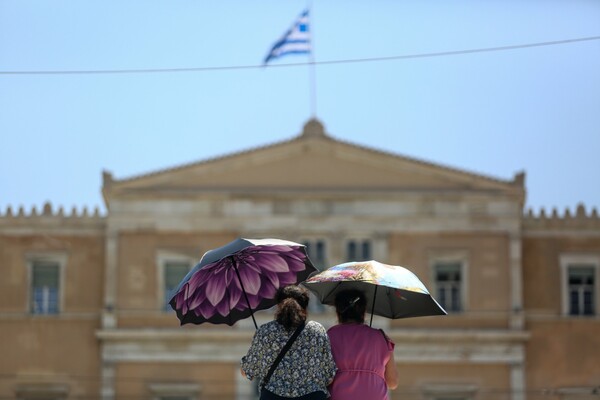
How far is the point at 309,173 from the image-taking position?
37.7 meters

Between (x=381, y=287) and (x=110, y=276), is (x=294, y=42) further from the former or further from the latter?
(x=381, y=287)

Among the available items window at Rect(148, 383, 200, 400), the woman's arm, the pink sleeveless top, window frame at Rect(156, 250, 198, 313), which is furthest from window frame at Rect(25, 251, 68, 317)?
the pink sleeveless top

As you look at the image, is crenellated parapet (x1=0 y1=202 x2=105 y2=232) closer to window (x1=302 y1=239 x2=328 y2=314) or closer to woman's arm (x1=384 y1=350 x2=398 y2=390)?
window (x1=302 y1=239 x2=328 y2=314)

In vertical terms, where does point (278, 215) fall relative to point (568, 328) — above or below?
above

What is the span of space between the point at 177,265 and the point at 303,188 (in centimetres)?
344

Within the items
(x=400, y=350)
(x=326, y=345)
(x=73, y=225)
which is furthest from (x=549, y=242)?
(x=326, y=345)

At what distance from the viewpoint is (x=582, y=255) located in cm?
3794

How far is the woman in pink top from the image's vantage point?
9.88m

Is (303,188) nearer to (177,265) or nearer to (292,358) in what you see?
(177,265)

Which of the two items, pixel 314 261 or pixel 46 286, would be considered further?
pixel 46 286

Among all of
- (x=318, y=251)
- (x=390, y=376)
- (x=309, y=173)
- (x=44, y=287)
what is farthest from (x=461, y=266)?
(x=390, y=376)

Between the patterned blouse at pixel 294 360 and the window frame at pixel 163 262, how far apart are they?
27.4m

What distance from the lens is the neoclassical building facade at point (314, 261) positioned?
3684cm

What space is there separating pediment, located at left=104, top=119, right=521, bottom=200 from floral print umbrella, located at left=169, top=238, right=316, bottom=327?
1030 inches
